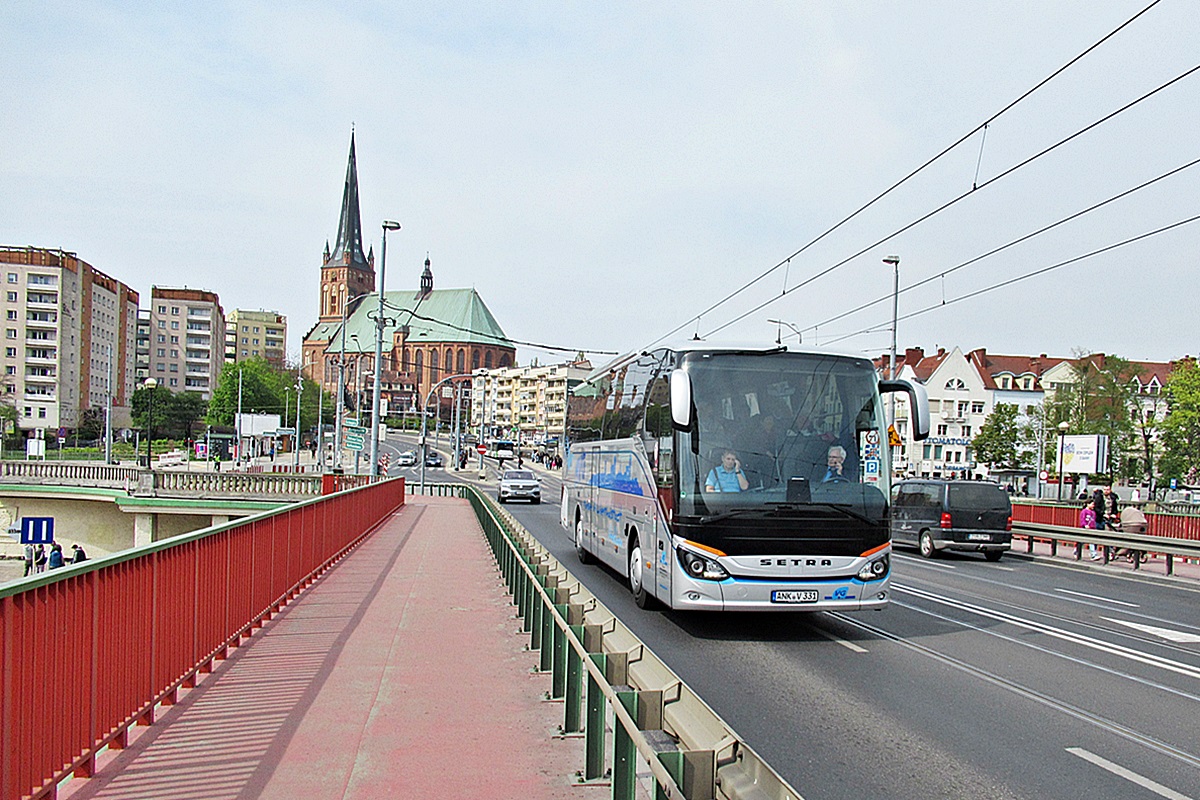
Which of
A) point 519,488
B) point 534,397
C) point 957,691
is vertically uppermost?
point 534,397

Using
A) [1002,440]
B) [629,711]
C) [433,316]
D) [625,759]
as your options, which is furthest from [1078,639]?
[433,316]

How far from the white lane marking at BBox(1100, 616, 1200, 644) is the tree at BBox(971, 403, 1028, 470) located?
238 ft

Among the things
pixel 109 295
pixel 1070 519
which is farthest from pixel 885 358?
pixel 109 295

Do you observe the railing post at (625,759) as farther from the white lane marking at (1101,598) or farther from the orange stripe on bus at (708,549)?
the white lane marking at (1101,598)

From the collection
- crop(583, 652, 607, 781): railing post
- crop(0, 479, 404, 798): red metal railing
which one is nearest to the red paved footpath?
crop(583, 652, 607, 781): railing post

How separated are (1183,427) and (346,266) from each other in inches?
4807

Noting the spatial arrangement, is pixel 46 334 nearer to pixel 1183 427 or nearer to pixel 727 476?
pixel 1183 427

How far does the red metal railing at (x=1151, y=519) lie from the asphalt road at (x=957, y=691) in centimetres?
1130

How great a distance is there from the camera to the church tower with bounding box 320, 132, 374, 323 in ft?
503

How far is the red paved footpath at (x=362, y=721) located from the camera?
549 centimetres

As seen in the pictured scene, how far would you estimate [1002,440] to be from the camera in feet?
271

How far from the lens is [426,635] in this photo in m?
10.5

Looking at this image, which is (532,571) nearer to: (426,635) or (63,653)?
(426,635)

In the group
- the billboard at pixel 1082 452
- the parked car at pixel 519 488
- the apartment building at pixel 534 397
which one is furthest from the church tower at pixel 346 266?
the billboard at pixel 1082 452
